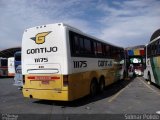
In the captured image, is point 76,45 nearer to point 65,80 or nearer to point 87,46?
point 87,46

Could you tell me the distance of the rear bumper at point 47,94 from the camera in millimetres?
10578

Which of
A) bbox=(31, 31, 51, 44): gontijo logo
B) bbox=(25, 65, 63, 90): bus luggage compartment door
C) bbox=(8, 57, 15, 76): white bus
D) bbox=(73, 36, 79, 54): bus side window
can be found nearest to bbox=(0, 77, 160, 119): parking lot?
bbox=(25, 65, 63, 90): bus luggage compartment door

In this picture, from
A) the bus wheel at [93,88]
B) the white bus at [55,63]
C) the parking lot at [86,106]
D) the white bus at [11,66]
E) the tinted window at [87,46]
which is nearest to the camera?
the parking lot at [86,106]

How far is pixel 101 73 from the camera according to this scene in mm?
15000

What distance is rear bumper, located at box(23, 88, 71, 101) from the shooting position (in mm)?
10578

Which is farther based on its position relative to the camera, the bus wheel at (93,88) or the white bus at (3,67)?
the white bus at (3,67)

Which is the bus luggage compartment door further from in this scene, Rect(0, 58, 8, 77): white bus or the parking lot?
Rect(0, 58, 8, 77): white bus

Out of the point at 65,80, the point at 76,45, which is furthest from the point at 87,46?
the point at 65,80

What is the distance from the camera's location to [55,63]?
1081cm

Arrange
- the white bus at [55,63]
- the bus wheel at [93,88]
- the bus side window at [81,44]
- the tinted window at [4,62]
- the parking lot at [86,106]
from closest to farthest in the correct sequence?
the parking lot at [86,106], the white bus at [55,63], the bus side window at [81,44], the bus wheel at [93,88], the tinted window at [4,62]

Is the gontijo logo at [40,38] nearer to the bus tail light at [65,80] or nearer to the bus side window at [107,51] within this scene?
the bus tail light at [65,80]

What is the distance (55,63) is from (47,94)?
4.27ft

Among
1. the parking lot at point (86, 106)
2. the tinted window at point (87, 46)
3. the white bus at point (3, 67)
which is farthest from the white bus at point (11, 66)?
the tinted window at point (87, 46)

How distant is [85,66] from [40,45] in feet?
7.65
